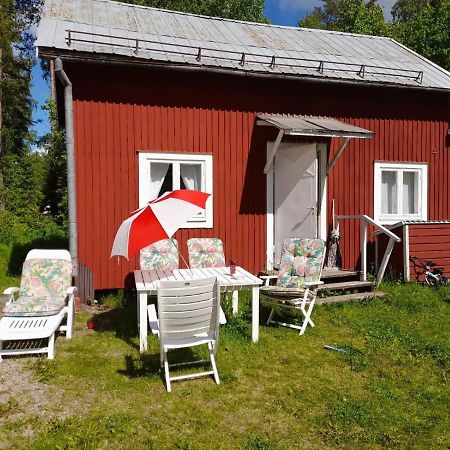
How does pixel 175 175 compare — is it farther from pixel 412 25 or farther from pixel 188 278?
pixel 412 25

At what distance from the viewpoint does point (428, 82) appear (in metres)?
9.42

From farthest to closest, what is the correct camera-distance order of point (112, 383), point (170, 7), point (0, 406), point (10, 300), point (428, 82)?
point (170, 7) → point (428, 82) → point (10, 300) → point (112, 383) → point (0, 406)

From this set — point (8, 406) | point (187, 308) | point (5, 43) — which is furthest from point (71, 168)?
point (5, 43)

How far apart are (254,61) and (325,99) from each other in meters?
1.62

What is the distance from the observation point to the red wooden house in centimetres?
748

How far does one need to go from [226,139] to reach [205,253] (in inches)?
89.5

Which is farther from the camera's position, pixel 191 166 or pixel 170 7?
pixel 170 7

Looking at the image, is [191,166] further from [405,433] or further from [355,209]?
[405,433]

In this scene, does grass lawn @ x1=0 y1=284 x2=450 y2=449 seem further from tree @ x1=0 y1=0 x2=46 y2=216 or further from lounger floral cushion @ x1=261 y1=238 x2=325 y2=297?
tree @ x1=0 y1=0 x2=46 y2=216

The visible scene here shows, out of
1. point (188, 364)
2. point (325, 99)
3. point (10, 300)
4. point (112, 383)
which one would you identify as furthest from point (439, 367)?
point (325, 99)

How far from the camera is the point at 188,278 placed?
18.5 ft

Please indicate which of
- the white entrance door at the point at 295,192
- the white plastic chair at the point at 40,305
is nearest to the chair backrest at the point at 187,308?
the white plastic chair at the point at 40,305

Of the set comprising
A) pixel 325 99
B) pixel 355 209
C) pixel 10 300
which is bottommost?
pixel 10 300

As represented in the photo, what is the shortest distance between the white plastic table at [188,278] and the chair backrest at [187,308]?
0.43 meters
